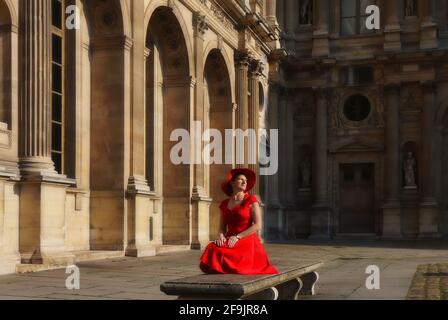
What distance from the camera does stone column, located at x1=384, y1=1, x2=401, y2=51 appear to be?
128 feet

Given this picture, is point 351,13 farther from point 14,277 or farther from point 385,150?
point 14,277

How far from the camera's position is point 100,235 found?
19734mm

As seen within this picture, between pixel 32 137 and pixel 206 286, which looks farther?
pixel 32 137

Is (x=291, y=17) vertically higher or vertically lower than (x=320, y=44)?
higher

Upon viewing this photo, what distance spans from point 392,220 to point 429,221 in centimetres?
183

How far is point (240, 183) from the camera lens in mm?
8703

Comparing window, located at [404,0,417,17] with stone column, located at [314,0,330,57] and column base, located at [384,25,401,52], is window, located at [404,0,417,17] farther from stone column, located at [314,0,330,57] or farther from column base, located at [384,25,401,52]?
stone column, located at [314,0,330,57]

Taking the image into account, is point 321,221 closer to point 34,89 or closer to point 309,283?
point 34,89

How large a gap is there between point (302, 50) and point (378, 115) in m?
5.35

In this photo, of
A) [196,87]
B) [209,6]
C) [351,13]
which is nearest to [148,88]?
[196,87]

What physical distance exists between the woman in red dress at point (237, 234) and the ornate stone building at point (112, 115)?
6556 mm

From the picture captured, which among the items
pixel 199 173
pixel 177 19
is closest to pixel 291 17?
pixel 199 173

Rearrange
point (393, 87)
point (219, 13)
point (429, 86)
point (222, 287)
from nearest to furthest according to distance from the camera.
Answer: point (222, 287) → point (219, 13) → point (429, 86) → point (393, 87)
